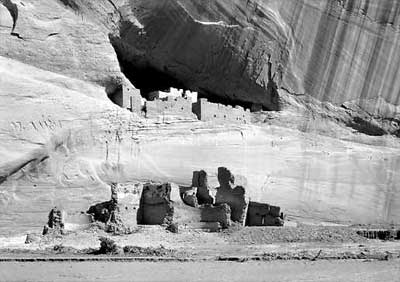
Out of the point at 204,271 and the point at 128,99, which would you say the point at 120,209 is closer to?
the point at 128,99

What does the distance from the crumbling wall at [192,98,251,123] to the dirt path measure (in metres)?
8.86

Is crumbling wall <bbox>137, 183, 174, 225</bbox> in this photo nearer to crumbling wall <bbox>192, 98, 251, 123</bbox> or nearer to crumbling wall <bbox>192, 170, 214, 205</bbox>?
crumbling wall <bbox>192, 170, 214, 205</bbox>

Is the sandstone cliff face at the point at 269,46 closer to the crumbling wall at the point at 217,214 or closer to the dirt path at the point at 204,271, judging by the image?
the crumbling wall at the point at 217,214

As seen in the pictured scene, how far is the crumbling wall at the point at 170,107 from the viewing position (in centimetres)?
2286

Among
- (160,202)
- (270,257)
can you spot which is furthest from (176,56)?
(270,257)

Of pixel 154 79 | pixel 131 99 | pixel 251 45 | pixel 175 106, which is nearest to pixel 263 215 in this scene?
pixel 175 106

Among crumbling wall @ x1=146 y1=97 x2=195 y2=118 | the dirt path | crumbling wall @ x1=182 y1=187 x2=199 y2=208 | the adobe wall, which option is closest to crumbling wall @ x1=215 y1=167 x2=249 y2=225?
crumbling wall @ x1=182 y1=187 x2=199 y2=208

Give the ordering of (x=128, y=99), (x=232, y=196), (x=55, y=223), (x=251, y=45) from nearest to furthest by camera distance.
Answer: (x=55, y=223) < (x=232, y=196) < (x=128, y=99) < (x=251, y=45)

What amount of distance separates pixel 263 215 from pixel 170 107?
13.6 ft

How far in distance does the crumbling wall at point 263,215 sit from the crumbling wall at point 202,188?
116cm

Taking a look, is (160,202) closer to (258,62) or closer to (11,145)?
(11,145)

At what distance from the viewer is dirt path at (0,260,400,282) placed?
13289 mm

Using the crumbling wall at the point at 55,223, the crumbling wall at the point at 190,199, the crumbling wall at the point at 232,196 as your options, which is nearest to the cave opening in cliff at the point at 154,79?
the crumbling wall at the point at 232,196

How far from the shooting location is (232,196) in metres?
21.0
